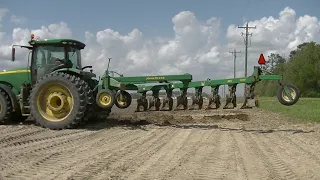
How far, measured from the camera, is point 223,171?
A: 5582mm

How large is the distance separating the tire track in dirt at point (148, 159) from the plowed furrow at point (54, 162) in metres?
0.75

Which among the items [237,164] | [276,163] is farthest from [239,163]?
[276,163]

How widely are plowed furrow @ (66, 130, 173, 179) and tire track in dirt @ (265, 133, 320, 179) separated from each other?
101 inches

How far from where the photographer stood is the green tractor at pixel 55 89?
9.99m

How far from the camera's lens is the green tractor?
9992 mm

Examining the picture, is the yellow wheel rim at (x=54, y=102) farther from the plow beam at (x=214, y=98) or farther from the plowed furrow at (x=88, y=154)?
the plow beam at (x=214, y=98)

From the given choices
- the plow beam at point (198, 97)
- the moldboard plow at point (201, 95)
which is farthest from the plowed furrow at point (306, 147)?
the plow beam at point (198, 97)

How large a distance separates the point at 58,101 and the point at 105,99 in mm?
1371

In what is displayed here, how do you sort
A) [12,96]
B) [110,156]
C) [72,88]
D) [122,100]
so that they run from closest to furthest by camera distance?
[110,156], [72,88], [12,96], [122,100]

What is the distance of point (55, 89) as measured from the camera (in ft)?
33.8

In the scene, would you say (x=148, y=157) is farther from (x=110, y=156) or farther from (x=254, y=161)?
(x=254, y=161)

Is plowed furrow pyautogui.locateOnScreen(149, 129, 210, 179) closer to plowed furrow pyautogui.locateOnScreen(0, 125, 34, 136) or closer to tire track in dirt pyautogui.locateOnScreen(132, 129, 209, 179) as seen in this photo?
tire track in dirt pyautogui.locateOnScreen(132, 129, 209, 179)

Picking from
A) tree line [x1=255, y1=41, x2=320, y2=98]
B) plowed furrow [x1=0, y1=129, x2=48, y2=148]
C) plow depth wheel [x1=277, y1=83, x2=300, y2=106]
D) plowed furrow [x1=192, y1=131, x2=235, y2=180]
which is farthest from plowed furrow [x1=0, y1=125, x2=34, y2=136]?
tree line [x1=255, y1=41, x2=320, y2=98]

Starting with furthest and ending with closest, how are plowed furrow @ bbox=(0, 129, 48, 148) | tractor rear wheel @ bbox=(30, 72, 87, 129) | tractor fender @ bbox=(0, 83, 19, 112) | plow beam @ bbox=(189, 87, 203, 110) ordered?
plow beam @ bbox=(189, 87, 203, 110)
tractor fender @ bbox=(0, 83, 19, 112)
tractor rear wheel @ bbox=(30, 72, 87, 129)
plowed furrow @ bbox=(0, 129, 48, 148)
